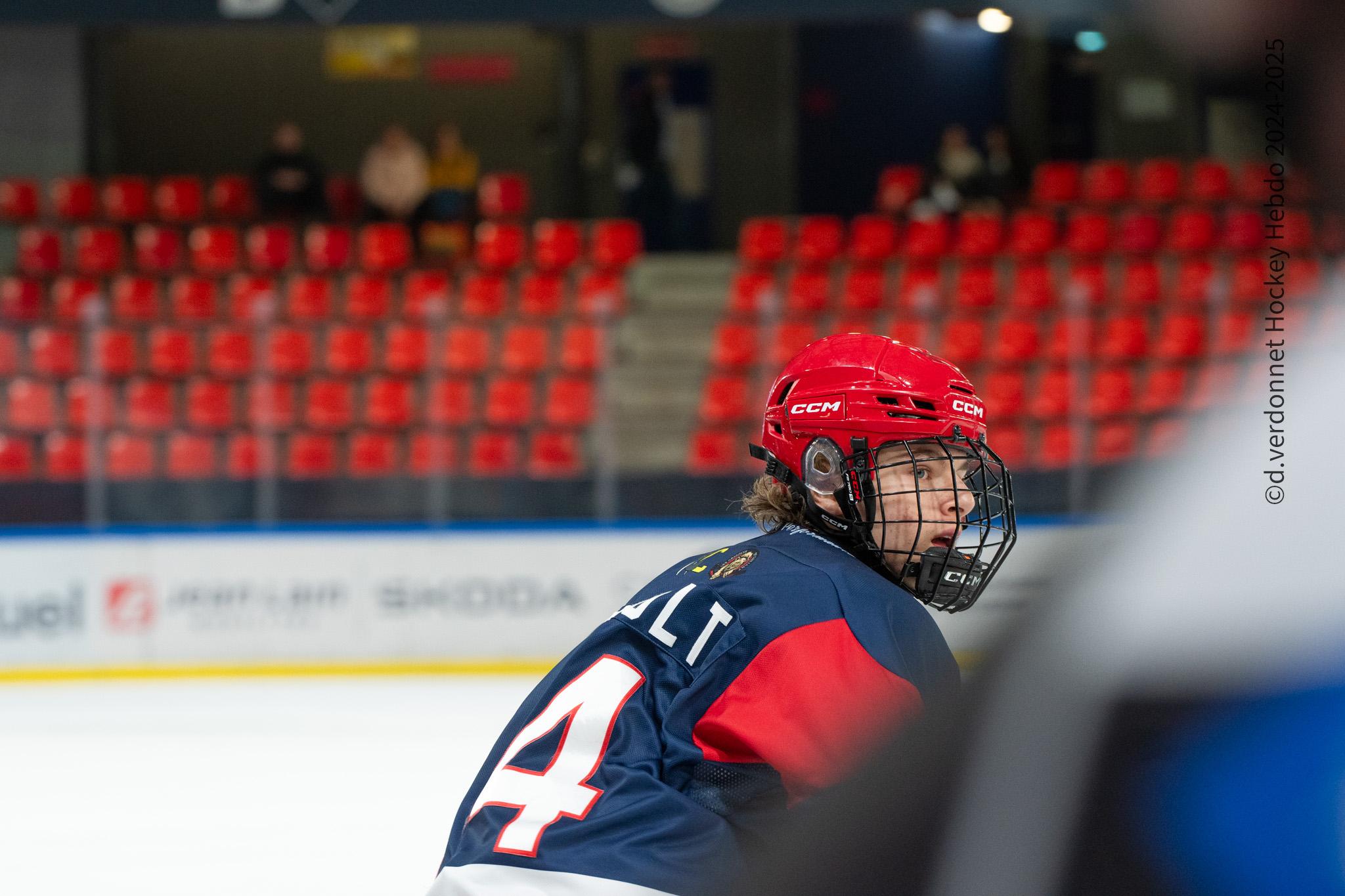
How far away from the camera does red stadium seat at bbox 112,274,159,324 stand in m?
8.04

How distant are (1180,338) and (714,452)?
2391 mm

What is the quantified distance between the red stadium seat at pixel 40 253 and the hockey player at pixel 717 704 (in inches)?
357

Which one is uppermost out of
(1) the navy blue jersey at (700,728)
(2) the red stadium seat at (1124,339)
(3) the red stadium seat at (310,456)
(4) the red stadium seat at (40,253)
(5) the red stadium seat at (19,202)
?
(5) the red stadium seat at (19,202)

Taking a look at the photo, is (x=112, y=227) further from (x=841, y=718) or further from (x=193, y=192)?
(x=841, y=718)

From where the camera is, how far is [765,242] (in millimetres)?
10359

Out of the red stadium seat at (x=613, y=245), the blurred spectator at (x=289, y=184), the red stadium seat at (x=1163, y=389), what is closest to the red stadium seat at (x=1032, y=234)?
the red stadium seat at (x=1163, y=389)

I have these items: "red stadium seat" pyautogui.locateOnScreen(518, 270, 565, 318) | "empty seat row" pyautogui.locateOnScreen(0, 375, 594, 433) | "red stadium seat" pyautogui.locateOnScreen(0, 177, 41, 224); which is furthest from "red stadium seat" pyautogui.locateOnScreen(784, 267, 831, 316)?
"red stadium seat" pyautogui.locateOnScreen(0, 177, 41, 224)

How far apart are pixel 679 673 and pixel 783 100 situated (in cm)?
1264

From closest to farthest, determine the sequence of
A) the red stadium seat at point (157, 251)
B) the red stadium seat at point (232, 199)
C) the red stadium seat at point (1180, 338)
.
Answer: the red stadium seat at point (1180, 338) < the red stadium seat at point (157, 251) < the red stadium seat at point (232, 199)

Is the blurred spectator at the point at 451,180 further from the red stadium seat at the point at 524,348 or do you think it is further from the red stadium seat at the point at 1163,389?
the red stadium seat at the point at 1163,389

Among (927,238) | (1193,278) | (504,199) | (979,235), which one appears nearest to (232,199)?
(504,199)

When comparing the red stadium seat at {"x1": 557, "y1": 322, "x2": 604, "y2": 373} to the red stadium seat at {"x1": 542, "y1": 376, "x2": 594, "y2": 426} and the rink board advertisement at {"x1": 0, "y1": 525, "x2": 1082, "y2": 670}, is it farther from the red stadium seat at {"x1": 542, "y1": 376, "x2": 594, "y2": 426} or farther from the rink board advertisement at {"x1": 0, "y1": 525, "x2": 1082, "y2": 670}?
the rink board advertisement at {"x1": 0, "y1": 525, "x2": 1082, "y2": 670}

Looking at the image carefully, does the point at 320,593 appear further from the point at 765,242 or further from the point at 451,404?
the point at 765,242

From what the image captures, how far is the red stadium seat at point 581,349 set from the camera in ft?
23.9
